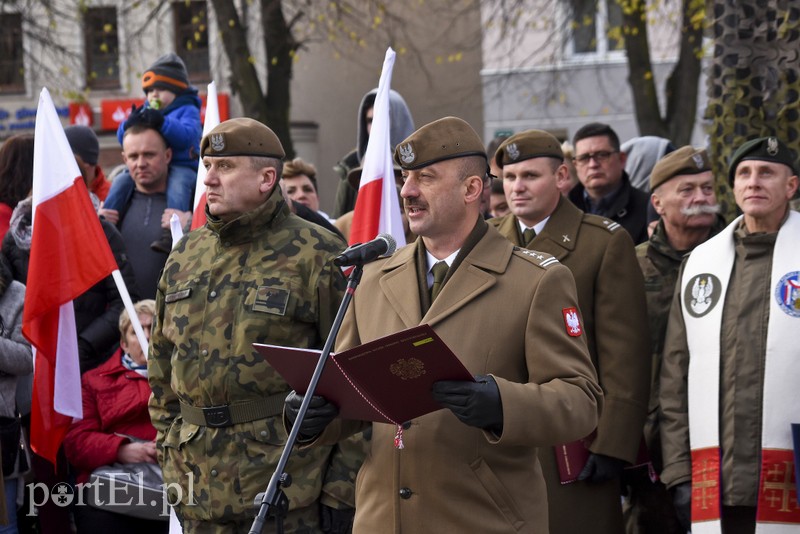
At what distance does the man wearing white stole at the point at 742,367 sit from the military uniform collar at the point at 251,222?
1.94 metres

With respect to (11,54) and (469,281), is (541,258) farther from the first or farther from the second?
(11,54)

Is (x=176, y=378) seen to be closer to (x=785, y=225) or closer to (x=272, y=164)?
(x=272, y=164)

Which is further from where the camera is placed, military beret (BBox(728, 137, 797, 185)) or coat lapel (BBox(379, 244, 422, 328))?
military beret (BBox(728, 137, 797, 185))

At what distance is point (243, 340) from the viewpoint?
4789 mm

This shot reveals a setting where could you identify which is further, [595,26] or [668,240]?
[595,26]

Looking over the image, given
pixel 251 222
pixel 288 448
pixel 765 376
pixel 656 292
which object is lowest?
pixel 765 376

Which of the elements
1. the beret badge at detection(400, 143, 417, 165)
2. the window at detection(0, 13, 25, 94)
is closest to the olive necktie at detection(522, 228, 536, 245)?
the beret badge at detection(400, 143, 417, 165)

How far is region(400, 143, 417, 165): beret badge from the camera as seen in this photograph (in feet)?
13.6

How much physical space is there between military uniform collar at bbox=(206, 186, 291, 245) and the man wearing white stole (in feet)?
6.37

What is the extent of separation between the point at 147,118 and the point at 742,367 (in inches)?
151

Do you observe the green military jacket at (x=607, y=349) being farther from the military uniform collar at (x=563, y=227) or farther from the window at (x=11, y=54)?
the window at (x=11, y=54)

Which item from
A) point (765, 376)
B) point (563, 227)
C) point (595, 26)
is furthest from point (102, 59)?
point (765, 376)

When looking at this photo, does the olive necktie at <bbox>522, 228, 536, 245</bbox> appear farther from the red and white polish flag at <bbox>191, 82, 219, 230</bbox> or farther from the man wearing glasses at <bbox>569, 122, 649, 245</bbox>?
the man wearing glasses at <bbox>569, 122, 649, 245</bbox>

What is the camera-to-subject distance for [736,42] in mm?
8102
